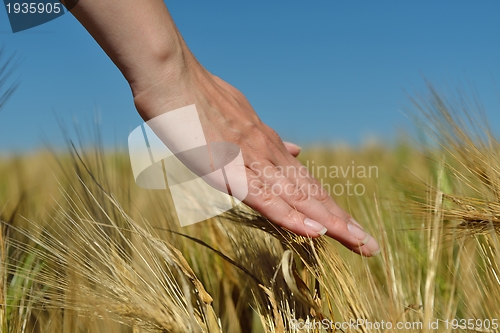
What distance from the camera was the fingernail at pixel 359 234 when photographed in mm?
634

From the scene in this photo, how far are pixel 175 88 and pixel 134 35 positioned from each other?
0.30ft

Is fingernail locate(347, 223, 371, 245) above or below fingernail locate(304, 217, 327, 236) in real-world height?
below

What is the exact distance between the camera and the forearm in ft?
1.99

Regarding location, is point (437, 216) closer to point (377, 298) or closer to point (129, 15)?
point (377, 298)

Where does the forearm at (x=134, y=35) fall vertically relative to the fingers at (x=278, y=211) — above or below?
above

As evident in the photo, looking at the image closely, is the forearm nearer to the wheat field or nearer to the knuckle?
the wheat field

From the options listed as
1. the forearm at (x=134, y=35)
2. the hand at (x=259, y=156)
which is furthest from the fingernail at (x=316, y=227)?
the forearm at (x=134, y=35)

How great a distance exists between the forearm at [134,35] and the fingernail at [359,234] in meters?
0.35

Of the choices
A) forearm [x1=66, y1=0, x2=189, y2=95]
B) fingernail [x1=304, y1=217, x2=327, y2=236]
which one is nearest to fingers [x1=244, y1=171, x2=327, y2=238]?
fingernail [x1=304, y1=217, x2=327, y2=236]

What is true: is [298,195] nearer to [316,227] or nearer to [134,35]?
[316,227]

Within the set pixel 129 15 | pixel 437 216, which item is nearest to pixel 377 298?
pixel 437 216

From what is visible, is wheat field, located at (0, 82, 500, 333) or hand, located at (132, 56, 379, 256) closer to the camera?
wheat field, located at (0, 82, 500, 333)

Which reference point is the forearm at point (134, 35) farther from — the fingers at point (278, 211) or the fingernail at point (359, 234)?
the fingernail at point (359, 234)

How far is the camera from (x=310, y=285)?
0.66 m
